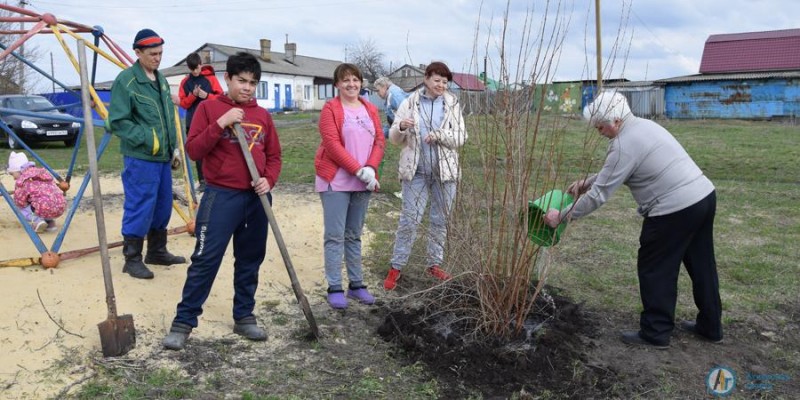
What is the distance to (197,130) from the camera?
3.64 meters

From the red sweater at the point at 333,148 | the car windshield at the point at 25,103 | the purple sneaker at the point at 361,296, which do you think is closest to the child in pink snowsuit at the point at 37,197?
the red sweater at the point at 333,148

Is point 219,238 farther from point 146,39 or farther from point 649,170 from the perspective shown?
point 649,170

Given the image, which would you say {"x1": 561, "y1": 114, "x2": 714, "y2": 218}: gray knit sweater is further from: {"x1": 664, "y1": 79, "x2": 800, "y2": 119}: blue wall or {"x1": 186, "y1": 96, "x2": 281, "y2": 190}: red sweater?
{"x1": 664, "y1": 79, "x2": 800, "y2": 119}: blue wall

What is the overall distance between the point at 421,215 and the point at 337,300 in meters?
0.81

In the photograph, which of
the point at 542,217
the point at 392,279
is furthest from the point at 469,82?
the point at 392,279

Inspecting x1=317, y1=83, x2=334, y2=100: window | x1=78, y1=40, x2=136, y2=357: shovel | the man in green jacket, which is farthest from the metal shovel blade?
x1=317, y1=83, x2=334, y2=100: window

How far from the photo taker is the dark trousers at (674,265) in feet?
12.4

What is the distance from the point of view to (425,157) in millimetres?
4703

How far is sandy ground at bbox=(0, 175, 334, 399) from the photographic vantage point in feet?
11.2

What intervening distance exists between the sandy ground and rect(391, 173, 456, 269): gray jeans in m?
0.68

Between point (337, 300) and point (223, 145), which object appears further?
point (337, 300)

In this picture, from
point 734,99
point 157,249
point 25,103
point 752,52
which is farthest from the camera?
point 752,52

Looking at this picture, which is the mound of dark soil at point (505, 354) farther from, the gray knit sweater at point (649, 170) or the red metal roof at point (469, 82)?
the red metal roof at point (469, 82)

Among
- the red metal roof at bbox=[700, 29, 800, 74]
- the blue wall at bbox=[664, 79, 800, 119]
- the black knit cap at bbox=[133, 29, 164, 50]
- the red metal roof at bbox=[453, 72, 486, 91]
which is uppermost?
the red metal roof at bbox=[700, 29, 800, 74]
